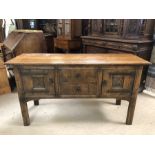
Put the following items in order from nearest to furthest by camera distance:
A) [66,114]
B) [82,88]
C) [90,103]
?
[82,88], [66,114], [90,103]

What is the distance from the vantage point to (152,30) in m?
2.36

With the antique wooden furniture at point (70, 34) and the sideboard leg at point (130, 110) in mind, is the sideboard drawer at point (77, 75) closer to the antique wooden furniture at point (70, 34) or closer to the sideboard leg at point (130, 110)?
the sideboard leg at point (130, 110)

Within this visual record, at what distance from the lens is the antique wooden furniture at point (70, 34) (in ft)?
11.8

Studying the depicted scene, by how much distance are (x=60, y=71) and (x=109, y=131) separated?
898mm

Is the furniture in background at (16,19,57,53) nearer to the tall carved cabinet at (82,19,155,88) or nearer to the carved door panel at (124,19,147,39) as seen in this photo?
the tall carved cabinet at (82,19,155,88)

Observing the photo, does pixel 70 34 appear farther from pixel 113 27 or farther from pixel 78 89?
pixel 78 89

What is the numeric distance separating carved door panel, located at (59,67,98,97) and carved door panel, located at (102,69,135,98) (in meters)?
0.11

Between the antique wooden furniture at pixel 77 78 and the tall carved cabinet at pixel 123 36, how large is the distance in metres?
0.85

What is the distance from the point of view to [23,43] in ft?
9.59

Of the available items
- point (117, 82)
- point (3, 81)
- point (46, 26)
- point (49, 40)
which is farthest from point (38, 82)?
point (46, 26)

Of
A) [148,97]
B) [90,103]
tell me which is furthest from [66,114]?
[148,97]

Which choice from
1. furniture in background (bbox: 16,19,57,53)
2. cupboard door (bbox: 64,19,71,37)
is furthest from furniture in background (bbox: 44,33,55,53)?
cupboard door (bbox: 64,19,71,37)
